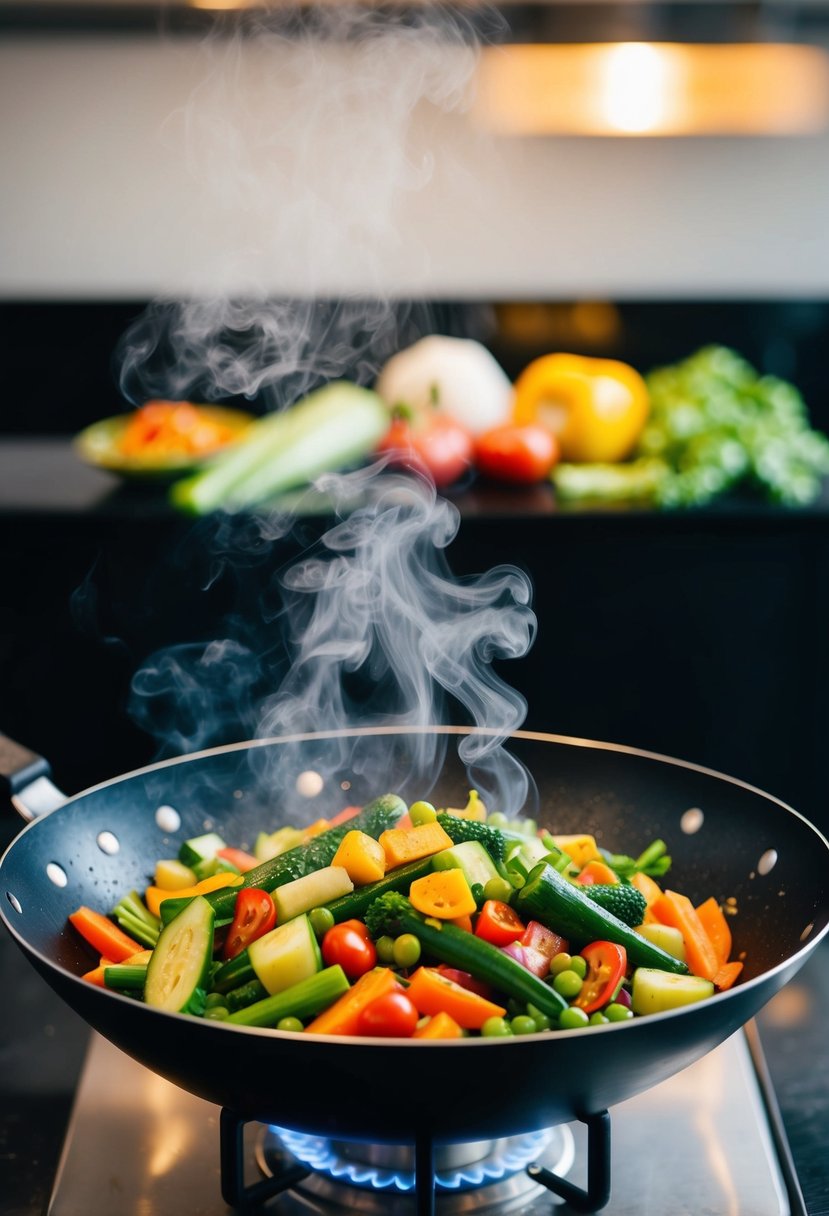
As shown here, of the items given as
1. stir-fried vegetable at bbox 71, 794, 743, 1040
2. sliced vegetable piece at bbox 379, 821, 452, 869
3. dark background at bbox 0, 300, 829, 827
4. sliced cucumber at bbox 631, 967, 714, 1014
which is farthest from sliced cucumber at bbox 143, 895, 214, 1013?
dark background at bbox 0, 300, 829, 827

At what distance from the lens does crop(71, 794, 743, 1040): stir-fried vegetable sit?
Result: 1.13 metres

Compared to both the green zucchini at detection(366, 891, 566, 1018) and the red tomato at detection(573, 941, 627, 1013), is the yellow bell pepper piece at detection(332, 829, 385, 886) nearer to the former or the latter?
the green zucchini at detection(366, 891, 566, 1018)

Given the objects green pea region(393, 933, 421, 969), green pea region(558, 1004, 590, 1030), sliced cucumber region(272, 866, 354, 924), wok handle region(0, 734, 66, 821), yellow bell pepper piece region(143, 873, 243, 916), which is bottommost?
green pea region(558, 1004, 590, 1030)

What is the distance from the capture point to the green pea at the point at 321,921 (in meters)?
1.23

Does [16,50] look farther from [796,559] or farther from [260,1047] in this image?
[260,1047]

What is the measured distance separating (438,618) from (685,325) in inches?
65.9

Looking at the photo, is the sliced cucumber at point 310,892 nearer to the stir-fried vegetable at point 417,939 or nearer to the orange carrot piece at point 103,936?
the stir-fried vegetable at point 417,939

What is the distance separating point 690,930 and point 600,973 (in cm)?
19

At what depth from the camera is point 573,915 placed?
4.05 ft

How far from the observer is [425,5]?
3143 millimetres

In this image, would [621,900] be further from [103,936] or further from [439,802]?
[103,936]

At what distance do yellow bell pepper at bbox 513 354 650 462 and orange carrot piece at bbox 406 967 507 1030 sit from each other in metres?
2.31

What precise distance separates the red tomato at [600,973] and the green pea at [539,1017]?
61 millimetres

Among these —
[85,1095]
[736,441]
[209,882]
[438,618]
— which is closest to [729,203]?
[736,441]
